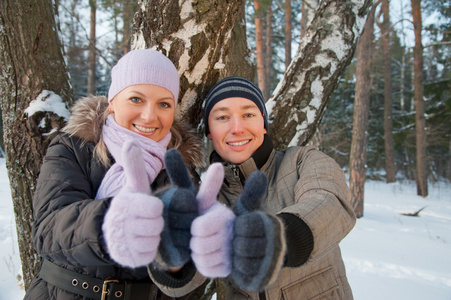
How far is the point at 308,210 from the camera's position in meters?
1.19

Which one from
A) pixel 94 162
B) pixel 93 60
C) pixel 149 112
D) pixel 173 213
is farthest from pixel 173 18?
pixel 93 60

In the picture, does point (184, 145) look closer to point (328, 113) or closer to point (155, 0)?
point (155, 0)

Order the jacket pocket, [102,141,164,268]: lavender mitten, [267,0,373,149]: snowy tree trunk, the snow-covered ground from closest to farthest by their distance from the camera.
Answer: [102,141,164,268]: lavender mitten → the jacket pocket → [267,0,373,149]: snowy tree trunk → the snow-covered ground

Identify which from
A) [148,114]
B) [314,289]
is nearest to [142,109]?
[148,114]

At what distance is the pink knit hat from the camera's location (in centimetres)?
155

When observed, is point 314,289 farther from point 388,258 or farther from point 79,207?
point 388,258

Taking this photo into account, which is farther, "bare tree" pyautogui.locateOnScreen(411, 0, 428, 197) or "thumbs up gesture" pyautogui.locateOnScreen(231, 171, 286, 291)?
"bare tree" pyautogui.locateOnScreen(411, 0, 428, 197)

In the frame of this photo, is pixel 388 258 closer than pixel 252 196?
No

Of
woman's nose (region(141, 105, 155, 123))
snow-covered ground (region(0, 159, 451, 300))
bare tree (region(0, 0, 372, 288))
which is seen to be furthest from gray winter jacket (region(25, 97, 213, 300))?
snow-covered ground (region(0, 159, 451, 300))

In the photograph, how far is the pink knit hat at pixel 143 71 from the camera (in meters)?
1.55

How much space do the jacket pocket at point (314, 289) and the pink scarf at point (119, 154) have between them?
0.93m

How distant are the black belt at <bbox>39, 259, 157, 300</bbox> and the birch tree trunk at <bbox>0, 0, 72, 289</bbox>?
0.88 metres

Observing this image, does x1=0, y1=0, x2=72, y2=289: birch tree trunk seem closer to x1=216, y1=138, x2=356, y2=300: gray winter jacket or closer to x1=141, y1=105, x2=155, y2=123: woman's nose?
x1=141, y1=105, x2=155, y2=123: woman's nose

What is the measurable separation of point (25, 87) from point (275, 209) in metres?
1.89
